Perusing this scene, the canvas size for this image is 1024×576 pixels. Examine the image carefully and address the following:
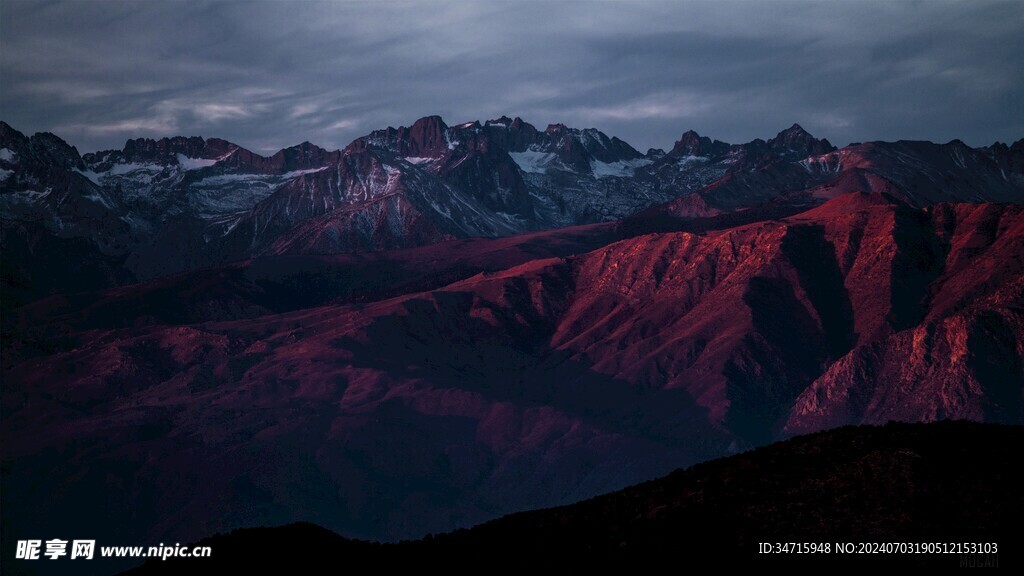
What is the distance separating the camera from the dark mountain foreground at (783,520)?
5359 cm

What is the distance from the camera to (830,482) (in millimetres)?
59500

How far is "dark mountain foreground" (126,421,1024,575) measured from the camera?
176 ft

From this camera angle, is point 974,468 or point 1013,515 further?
point 974,468

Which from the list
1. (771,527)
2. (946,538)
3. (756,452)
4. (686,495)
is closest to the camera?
(946,538)

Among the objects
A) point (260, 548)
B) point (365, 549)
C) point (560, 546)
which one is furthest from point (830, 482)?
point (260, 548)

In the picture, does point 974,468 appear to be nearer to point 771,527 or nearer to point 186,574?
point 771,527

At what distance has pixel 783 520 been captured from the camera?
57031 mm

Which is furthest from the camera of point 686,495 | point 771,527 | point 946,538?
point 686,495

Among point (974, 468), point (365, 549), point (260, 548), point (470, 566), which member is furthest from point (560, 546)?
point (974, 468)

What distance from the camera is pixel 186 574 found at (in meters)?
54.7

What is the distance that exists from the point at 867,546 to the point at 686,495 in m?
10.9

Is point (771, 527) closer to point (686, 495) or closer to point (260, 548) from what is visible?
point (686, 495)

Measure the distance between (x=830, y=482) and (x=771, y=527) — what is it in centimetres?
453

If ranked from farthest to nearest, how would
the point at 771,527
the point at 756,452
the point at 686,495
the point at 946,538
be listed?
the point at 756,452, the point at 686,495, the point at 771,527, the point at 946,538
